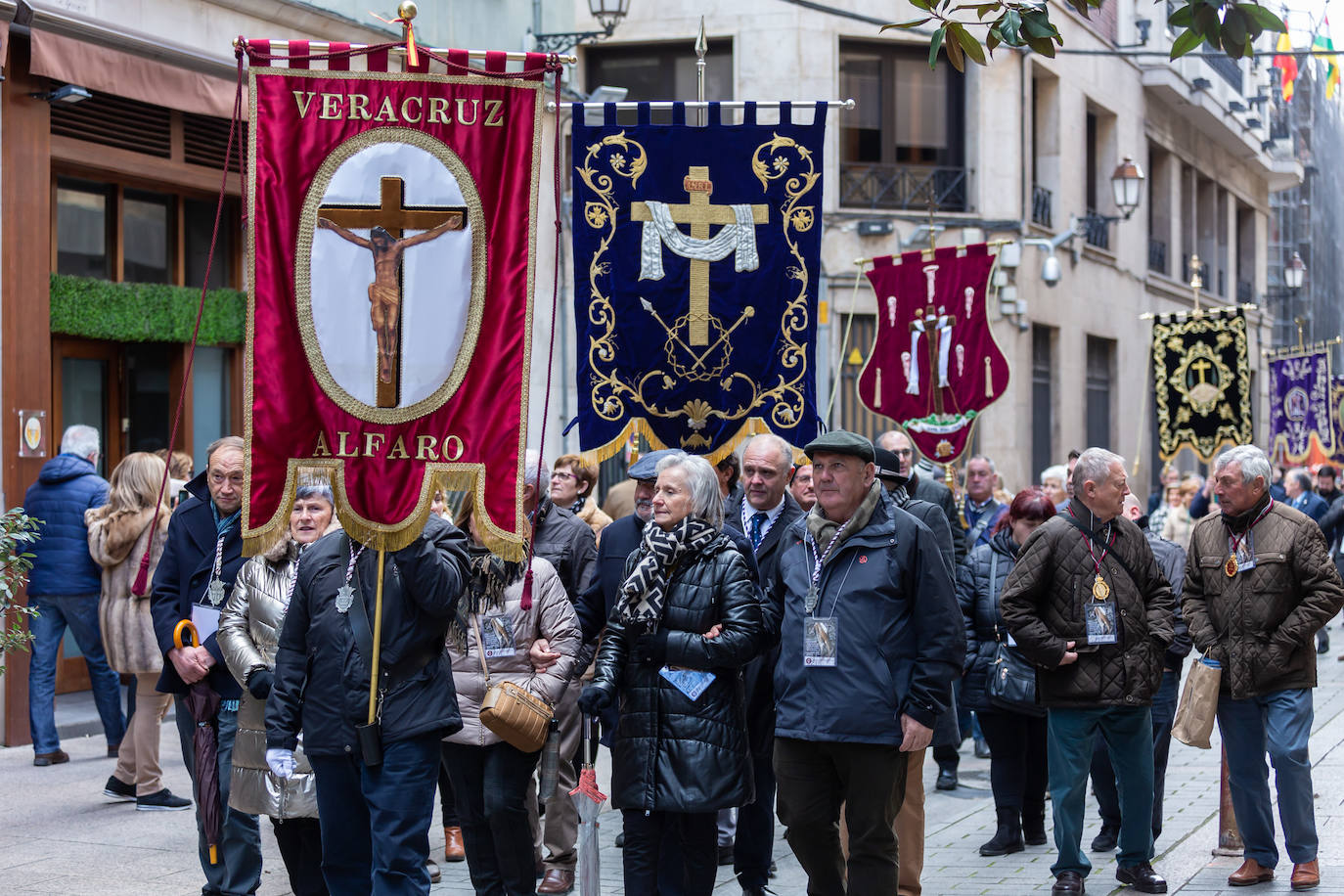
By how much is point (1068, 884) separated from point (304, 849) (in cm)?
325

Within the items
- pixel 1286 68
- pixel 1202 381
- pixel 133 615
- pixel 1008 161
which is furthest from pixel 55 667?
pixel 1286 68

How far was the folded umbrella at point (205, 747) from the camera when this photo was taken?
671cm

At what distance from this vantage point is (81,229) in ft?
41.0

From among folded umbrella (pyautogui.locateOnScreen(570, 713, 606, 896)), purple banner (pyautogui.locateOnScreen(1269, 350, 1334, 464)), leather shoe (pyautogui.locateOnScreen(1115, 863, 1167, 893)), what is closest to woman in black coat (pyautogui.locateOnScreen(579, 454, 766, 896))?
folded umbrella (pyautogui.locateOnScreen(570, 713, 606, 896))

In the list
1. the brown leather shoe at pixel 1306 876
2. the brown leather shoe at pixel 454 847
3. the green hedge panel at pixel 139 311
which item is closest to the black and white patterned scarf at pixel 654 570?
the brown leather shoe at pixel 454 847

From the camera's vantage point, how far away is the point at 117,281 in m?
12.7

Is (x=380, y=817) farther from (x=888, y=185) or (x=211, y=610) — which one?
(x=888, y=185)

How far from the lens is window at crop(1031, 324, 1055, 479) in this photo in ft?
79.3

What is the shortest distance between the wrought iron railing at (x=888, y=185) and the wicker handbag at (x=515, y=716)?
52.3 feet

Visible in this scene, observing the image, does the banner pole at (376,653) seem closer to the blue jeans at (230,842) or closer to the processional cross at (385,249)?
the processional cross at (385,249)

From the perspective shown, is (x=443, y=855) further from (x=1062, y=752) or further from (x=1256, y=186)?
(x=1256, y=186)

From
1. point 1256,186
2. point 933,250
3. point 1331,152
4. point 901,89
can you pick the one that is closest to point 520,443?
point 933,250

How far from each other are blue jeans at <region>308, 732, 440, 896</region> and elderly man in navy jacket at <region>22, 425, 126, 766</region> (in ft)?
16.8

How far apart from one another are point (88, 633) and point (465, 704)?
476 cm
